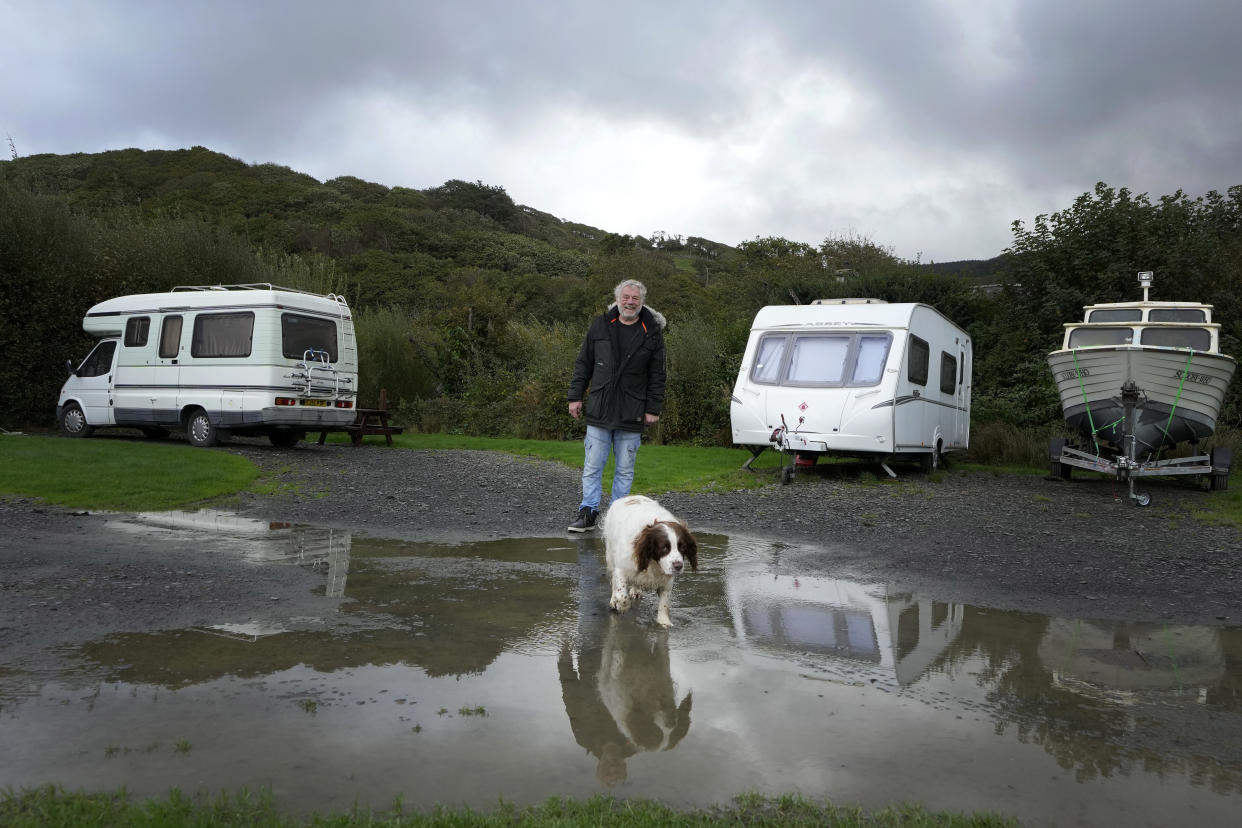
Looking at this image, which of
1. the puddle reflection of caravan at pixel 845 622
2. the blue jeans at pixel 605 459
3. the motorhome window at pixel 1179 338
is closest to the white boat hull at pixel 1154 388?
the motorhome window at pixel 1179 338

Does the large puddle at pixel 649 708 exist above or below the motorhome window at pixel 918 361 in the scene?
below

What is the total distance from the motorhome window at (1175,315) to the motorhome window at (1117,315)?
0.19m

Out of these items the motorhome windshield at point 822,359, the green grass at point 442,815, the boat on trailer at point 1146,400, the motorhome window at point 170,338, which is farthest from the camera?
the motorhome window at point 170,338

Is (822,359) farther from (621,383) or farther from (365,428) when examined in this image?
(365,428)

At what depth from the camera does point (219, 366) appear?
16.5m

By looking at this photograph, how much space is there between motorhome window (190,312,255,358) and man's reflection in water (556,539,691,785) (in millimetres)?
12671

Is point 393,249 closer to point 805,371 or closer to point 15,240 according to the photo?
point 15,240

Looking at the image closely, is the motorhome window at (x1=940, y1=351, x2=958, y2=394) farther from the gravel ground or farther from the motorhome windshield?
the motorhome windshield

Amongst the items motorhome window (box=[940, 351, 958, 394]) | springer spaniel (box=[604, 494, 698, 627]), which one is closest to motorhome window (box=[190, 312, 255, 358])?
motorhome window (box=[940, 351, 958, 394])

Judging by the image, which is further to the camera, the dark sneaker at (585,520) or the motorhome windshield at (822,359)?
the motorhome windshield at (822,359)

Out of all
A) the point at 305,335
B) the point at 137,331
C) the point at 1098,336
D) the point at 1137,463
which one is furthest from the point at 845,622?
the point at 137,331

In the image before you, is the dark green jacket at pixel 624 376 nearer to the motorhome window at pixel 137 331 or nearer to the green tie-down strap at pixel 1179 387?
the green tie-down strap at pixel 1179 387

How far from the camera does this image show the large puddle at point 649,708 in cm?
310

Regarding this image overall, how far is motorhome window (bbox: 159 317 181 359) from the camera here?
1714 cm
